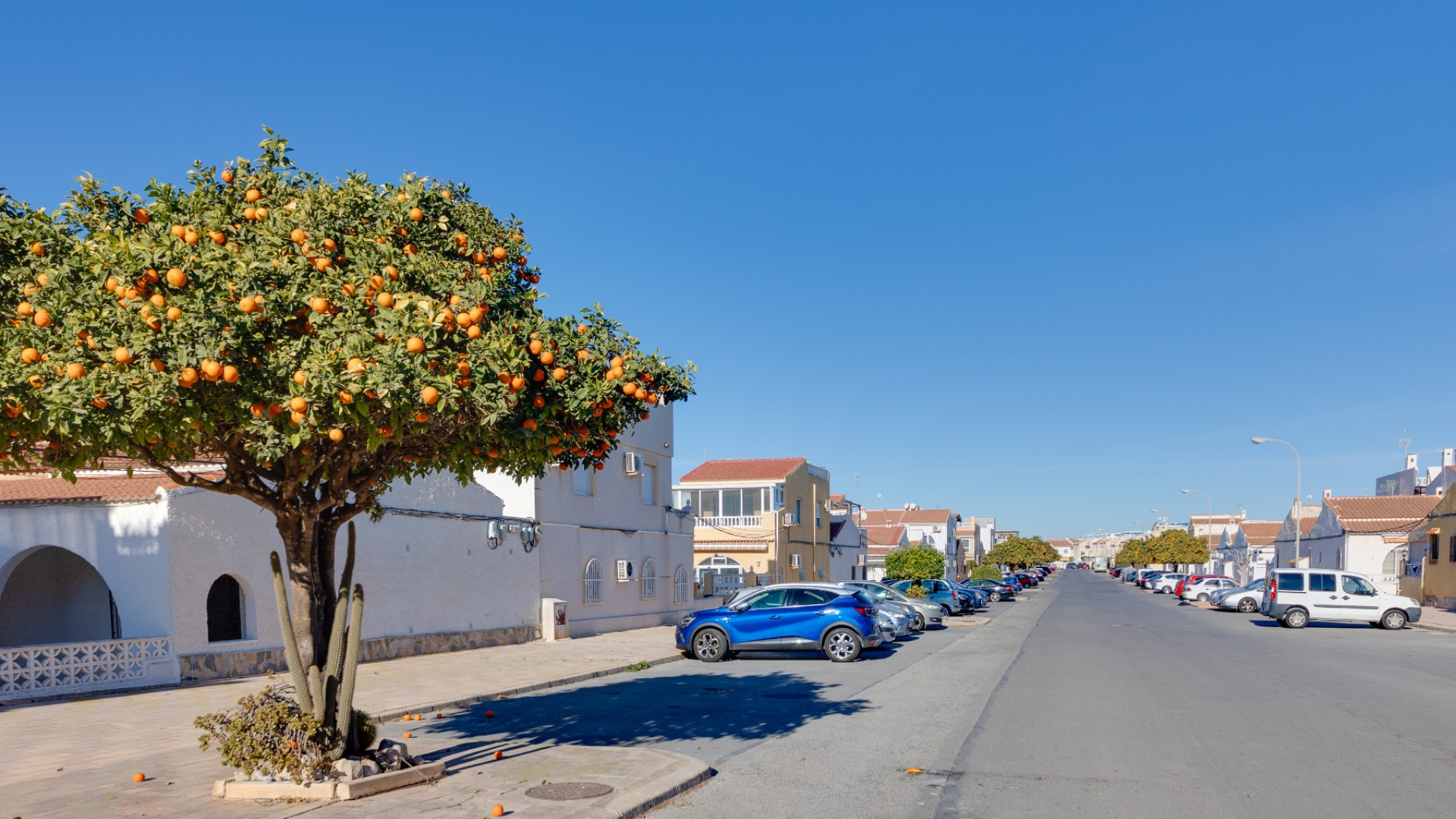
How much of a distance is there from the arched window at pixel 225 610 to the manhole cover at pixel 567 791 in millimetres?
11200

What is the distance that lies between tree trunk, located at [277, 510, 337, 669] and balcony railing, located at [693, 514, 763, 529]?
126 ft

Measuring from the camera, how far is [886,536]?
86.2 metres

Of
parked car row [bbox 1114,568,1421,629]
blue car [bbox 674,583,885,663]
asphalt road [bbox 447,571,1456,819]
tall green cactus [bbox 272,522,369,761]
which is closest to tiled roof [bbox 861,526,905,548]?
parked car row [bbox 1114,568,1421,629]

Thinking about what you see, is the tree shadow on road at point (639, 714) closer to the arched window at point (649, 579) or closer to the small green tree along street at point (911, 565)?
the arched window at point (649, 579)

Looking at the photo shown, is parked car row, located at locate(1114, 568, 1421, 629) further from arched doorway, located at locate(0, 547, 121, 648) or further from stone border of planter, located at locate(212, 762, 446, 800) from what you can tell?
arched doorway, located at locate(0, 547, 121, 648)

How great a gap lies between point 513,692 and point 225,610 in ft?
19.7

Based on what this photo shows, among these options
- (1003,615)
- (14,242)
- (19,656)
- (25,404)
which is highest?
(14,242)

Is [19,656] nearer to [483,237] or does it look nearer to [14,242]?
[14,242]

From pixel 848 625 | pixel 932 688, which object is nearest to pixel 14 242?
pixel 932 688

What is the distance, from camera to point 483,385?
620cm

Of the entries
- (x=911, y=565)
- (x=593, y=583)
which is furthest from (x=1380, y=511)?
(x=593, y=583)

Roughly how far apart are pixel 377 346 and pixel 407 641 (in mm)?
15344

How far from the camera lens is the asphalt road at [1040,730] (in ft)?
26.4

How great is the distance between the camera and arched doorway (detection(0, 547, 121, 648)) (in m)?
17.8
